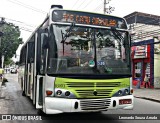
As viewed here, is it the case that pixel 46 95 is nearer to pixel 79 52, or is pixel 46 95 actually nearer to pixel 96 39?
pixel 79 52

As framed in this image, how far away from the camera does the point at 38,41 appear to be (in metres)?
8.60

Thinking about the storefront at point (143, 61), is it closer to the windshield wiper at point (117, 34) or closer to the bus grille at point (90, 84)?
the windshield wiper at point (117, 34)

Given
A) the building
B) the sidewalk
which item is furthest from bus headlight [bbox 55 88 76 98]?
the building

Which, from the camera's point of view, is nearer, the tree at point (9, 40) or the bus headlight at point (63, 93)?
the bus headlight at point (63, 93)

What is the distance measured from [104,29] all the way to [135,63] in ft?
64.8

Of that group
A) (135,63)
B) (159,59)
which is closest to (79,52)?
(159,59)

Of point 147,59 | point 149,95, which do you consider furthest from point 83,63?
point 147,59

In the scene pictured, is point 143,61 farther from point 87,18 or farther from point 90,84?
point 90,84

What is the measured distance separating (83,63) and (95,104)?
1126 mm

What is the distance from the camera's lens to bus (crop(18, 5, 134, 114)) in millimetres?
6953

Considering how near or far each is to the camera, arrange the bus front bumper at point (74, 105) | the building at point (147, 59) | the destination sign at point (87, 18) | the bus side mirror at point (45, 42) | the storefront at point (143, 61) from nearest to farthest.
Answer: the bus front bumper at point (74, 105), the bus side mirror at point (45, 42), the destination sign at point (87, 18), the building at point (147, 59), the storefront at point (143, 61)

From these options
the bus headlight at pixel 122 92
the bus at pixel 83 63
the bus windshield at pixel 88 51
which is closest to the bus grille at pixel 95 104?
the bus at pixel 83 63

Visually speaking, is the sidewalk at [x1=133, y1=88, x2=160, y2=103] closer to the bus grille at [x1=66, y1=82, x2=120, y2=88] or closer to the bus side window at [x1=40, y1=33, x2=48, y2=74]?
the bus grille at [x1=66, y1=82, x2=120, y2=88]

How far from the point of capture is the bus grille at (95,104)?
6.99 meters
